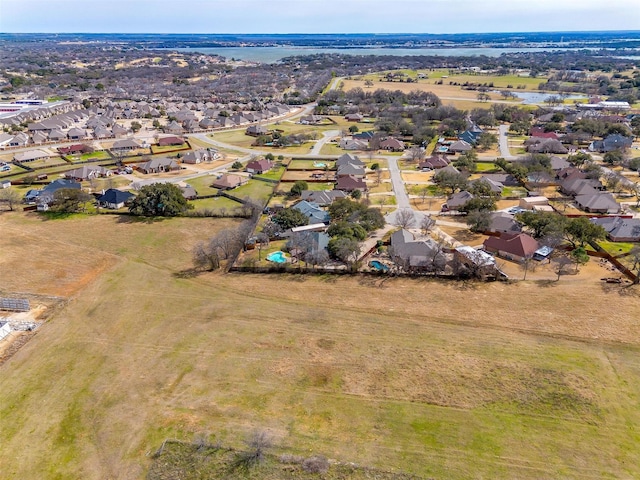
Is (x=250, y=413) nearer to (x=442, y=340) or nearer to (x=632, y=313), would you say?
(x=442, y=340)

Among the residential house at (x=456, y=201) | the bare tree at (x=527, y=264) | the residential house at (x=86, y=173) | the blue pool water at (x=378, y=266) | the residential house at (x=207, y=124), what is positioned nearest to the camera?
the bare tree at (x=527, y=264)

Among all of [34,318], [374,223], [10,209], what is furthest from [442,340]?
[10,209]

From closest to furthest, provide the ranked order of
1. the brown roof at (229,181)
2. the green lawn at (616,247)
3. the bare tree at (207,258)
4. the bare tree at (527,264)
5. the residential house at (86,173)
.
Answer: the bare tree at (527,264), the bare tree at (207,258), the green lawn at (616,247), the brown roof at (229,181), the residential house at (86,173)

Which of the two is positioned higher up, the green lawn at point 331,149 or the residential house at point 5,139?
the residential house at point 5,139

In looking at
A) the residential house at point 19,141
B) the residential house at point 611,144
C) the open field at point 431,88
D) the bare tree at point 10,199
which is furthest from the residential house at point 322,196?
the open field at point 431,88

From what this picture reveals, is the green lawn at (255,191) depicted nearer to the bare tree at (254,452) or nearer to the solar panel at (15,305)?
the solar panel at (15,305)

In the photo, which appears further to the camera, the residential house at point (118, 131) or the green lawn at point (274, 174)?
the residential house at point (118, 131)
